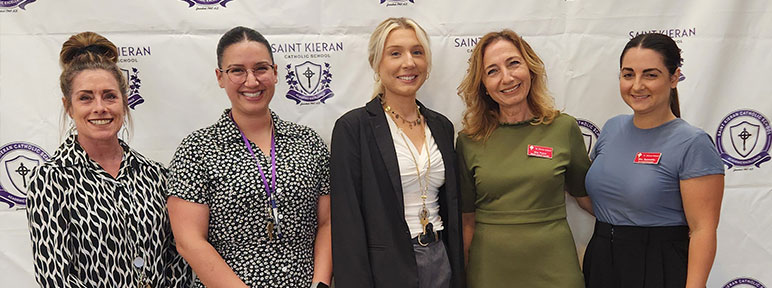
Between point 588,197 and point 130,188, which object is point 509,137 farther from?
point 130,188

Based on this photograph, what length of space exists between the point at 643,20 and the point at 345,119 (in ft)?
5.17

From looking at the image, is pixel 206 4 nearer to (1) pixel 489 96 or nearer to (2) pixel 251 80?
(2) pixel 251 80

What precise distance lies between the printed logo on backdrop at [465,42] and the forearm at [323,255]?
42.4 inches

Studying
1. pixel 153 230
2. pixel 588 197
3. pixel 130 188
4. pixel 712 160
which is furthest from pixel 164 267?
pixel 712 160

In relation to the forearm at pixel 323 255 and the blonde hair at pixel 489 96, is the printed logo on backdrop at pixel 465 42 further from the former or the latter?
the forearm at pixel 323 255

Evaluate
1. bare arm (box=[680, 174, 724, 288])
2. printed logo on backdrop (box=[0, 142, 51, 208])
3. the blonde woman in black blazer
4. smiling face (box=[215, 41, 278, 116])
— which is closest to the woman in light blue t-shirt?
bare arm (box=[680, 174, 724, 288])

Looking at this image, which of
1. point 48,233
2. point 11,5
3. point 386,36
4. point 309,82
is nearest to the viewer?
point 48,233

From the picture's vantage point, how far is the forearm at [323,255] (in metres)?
2.09

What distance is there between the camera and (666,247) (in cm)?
209

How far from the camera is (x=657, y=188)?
6.77 ft

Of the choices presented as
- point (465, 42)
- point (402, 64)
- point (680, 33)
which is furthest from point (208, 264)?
point (680, 33)

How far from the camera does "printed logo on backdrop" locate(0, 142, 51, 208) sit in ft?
8.01

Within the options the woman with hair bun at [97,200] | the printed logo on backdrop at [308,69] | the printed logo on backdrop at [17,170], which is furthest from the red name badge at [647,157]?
the printed logo on backdrop at [17,170]

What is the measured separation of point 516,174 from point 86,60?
163cm
